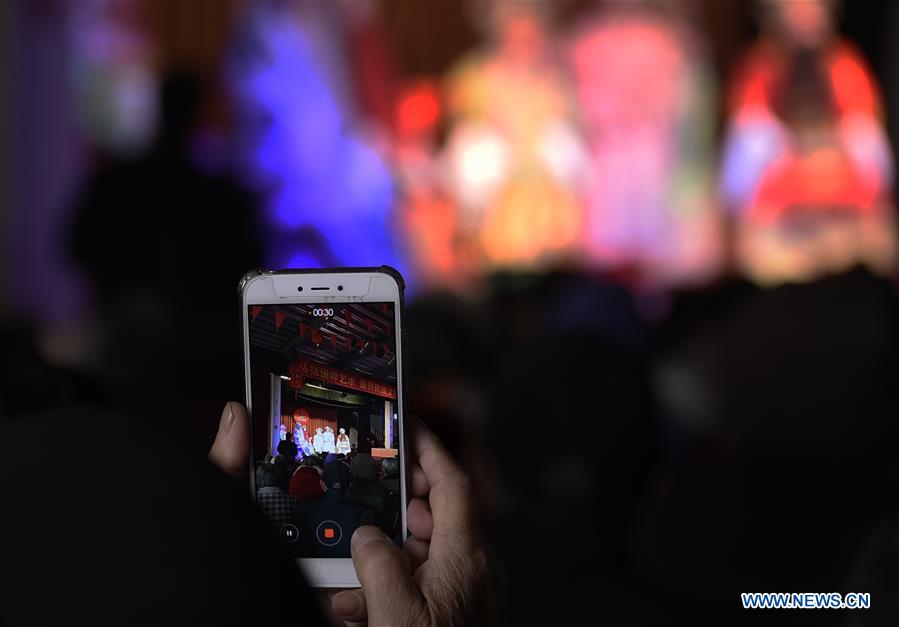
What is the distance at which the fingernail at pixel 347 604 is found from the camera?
50 centimetres

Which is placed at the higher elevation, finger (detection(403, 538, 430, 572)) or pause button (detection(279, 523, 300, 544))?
pause button (detection(279, 523, 300, 544))

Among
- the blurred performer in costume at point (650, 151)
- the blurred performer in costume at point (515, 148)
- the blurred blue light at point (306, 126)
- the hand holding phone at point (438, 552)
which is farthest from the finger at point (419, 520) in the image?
the blurred performer in costume at point (650, 151)

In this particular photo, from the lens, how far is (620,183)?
521 cm

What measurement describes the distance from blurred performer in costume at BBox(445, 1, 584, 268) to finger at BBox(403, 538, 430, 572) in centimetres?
446

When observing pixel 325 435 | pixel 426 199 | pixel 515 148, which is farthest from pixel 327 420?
pixel 426 199

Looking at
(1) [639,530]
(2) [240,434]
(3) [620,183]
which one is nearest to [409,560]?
(2) [240,434]

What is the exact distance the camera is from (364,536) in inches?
20.0

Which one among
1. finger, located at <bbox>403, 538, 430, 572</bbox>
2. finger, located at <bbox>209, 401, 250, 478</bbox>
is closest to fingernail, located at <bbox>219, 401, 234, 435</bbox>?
finger, located at <bbox>209, 401, 250, 478</bbox>

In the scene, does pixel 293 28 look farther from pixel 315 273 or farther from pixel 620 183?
pixel 315 273

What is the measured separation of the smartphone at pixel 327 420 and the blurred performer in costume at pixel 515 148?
4462mm

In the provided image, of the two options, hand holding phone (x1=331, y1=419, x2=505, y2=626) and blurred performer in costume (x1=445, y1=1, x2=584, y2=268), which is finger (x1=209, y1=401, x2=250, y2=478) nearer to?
hand holding phone (x1=331, y1=419, x2=505, y2=626)

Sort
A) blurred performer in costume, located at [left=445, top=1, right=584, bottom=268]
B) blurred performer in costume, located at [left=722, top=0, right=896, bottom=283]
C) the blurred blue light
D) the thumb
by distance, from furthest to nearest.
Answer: blurred performer in costume, located at [left=445, top=1, right=584, bottom=268], blurred performer in costume, located at [left=722, top=0, right=896, bottom=283], the blurred blue light, the thumb

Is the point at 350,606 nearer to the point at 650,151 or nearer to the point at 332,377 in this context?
the point at 332,377

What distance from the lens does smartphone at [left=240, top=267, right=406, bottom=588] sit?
1.67 ft
